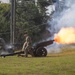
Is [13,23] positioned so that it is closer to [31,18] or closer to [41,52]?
[31,18]

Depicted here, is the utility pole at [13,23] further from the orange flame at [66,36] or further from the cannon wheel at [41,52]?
the cannon wheel at [41,52]

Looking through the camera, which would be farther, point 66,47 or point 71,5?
point 66,47

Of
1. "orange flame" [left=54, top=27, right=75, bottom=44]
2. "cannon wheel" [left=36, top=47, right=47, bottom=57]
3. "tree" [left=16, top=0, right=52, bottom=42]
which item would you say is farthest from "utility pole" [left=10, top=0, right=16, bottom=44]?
"cannon wheel" [left=36, top=47, right=47, bottom=57]

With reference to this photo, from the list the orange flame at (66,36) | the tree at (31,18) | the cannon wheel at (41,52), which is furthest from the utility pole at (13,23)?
the cannon wheel at (41,52)

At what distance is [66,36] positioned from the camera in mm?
27297

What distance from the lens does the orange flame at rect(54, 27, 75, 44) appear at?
27016 mm

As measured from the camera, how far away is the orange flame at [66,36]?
27.0 meters

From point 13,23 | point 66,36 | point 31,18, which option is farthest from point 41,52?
point 31,18

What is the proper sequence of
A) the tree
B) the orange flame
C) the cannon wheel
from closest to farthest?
the cannon wheel, the orange flame, the tree

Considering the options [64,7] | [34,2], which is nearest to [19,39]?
[34,2]

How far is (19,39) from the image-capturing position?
4234 cm

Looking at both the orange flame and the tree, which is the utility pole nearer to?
the tree

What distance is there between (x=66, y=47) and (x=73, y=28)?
754 centimetres

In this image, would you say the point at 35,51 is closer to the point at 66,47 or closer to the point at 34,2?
the point at 66,47
